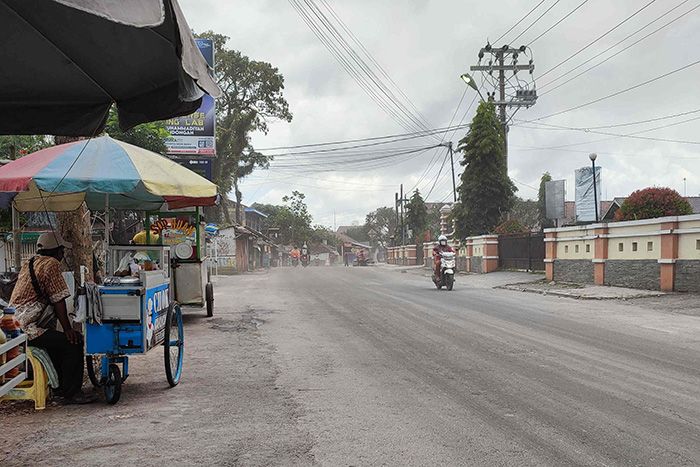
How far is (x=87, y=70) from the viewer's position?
175 inches

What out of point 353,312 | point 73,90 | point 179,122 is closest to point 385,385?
point 73,90

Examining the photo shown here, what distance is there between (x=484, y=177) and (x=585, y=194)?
22.2ft

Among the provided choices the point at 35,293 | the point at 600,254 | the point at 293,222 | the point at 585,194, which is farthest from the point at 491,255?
the point at 293,222

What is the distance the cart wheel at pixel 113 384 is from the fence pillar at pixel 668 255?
48.2 ft

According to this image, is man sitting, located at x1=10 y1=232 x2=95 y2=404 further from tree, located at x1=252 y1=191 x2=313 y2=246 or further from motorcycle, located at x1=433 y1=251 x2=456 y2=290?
tree, located at x1=252 y1=191 x2=313 y2=246

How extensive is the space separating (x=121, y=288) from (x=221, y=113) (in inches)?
1461

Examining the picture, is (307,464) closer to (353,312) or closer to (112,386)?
(112,386)

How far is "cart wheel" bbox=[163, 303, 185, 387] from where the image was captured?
6.25 meters

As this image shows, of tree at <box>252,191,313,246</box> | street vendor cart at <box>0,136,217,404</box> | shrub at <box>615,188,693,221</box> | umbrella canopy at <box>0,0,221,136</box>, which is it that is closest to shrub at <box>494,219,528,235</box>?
shrub at <box>615,188,693,221</box>

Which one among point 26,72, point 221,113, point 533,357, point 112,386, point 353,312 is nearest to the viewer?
point 26,72

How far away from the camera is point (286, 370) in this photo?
7215mm

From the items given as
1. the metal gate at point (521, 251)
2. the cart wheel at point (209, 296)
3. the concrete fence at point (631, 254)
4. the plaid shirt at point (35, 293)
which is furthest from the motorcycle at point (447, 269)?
the plaid shirt at point (35, 293)

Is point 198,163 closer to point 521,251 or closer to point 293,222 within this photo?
point 521,251

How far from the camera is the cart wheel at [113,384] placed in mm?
5730
